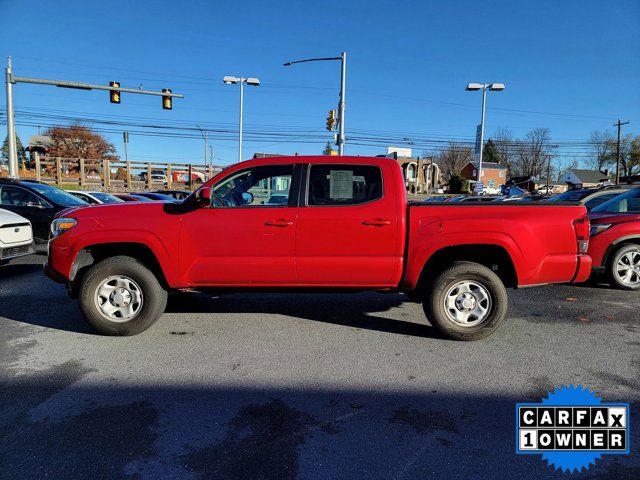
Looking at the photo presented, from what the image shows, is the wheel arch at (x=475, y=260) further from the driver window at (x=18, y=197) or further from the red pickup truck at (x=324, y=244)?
the driver window at (x=18, y=197)

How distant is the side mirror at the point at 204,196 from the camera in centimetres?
430

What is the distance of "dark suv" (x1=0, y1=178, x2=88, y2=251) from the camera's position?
29.8ft

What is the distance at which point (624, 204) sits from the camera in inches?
287

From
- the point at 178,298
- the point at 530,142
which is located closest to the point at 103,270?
the point at 178,298

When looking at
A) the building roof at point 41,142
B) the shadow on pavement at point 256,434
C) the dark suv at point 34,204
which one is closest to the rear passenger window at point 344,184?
the shadow on pavement at point 256,434

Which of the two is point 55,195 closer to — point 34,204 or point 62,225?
point 34,204

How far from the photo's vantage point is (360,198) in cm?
448

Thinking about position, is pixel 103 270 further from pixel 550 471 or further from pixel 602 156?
pixel 602 156

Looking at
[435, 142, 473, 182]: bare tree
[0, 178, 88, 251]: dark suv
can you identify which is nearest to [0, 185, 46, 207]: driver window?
[0, 178, 88, 251]: dark suv

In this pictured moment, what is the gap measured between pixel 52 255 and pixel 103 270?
63 cm

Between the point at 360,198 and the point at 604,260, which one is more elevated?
the point at 360,198

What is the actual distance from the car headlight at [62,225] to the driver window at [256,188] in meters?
1.53

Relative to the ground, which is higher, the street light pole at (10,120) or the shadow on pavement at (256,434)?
the street light pole at (10,120)

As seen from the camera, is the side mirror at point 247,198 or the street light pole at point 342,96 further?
the street light pole at point 342,96
